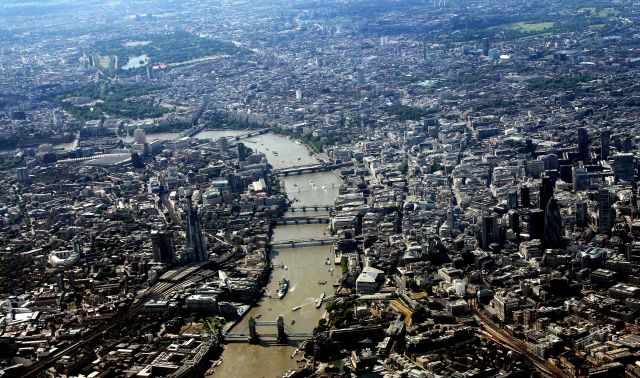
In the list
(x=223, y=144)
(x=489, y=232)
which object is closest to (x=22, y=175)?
(x=223, y=144)

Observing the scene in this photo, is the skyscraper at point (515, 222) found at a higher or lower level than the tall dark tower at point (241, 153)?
higher

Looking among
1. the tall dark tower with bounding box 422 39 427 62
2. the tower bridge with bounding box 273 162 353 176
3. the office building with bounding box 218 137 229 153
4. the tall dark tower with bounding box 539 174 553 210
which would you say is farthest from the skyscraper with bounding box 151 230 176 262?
the tall dark tower with bounding box 422 39 427 62

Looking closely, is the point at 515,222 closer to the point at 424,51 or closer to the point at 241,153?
the point at 241,153

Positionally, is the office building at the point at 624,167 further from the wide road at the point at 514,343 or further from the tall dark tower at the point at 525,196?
the wide road at the point at 514,343

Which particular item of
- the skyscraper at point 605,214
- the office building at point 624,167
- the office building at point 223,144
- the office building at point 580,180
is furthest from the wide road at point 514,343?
the office building at point 223,144

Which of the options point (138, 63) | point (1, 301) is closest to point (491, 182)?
point (1, 301)

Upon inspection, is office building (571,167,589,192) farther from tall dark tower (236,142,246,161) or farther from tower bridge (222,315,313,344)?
tall dark tower (236,142,246,161)
